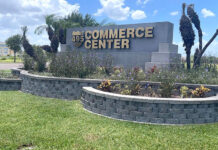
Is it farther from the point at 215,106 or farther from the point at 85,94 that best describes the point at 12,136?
the point at 215,106

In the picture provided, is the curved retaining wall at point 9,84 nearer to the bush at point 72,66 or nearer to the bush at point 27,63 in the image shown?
the bush at point 72,66

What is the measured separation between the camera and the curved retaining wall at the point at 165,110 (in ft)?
18.1

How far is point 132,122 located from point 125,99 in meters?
0.64

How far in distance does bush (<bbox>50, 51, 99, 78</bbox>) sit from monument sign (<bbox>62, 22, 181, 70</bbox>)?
14.3 ft

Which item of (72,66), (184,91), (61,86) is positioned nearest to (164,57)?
(72,66)

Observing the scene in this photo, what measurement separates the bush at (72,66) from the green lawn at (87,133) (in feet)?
9.47

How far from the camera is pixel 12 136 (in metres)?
4.50

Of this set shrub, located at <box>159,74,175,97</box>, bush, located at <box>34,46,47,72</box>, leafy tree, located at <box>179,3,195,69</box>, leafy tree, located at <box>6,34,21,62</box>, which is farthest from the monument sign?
leafy tree, located at <box>6,34,21,62</box>

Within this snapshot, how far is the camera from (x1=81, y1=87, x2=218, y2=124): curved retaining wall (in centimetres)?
553

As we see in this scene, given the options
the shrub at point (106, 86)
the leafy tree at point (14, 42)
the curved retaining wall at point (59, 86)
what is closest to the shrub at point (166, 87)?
the shrub at point (106, 86)

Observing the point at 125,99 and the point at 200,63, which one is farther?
the point at 200,63

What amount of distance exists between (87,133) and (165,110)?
2.13m

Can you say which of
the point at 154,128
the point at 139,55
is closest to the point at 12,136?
the point at 154,128

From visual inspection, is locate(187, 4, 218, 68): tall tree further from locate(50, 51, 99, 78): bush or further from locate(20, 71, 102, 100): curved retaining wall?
locate(20, 71, 102, 100): curved retaining wall
